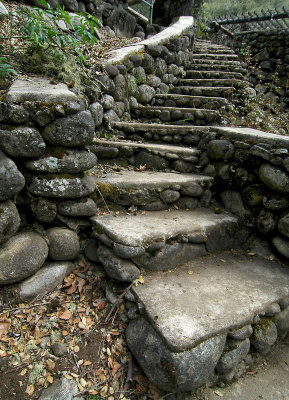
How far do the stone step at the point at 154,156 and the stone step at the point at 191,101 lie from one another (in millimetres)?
1300

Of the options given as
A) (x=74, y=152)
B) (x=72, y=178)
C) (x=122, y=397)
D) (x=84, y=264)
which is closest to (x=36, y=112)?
(x=74, y=152)

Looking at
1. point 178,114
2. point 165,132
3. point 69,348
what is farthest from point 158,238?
point 178,114

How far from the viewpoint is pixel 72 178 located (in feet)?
6.31

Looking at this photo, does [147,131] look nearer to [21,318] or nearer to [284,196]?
[284,196]

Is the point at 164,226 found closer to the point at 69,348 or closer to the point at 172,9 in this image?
the point at 69,348

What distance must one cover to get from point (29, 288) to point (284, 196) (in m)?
2.05

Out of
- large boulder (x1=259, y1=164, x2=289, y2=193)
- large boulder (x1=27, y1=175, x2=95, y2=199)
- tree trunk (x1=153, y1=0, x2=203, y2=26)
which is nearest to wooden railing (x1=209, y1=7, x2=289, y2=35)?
tree trunk (x1=153, y1=0, x2=203, y2=26)

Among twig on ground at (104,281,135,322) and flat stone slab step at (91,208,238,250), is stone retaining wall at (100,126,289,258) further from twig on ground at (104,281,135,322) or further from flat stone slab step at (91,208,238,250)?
twig on ground at (104,281,135,322)

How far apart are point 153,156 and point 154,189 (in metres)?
0.61

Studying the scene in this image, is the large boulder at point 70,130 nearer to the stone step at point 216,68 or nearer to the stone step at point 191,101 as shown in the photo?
the stone step at point 191,101

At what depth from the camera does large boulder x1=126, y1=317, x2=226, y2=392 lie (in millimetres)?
1399

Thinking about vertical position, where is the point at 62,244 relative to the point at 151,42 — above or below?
below

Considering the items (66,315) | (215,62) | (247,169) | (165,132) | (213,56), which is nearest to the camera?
(66,315)

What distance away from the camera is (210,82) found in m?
4.49
